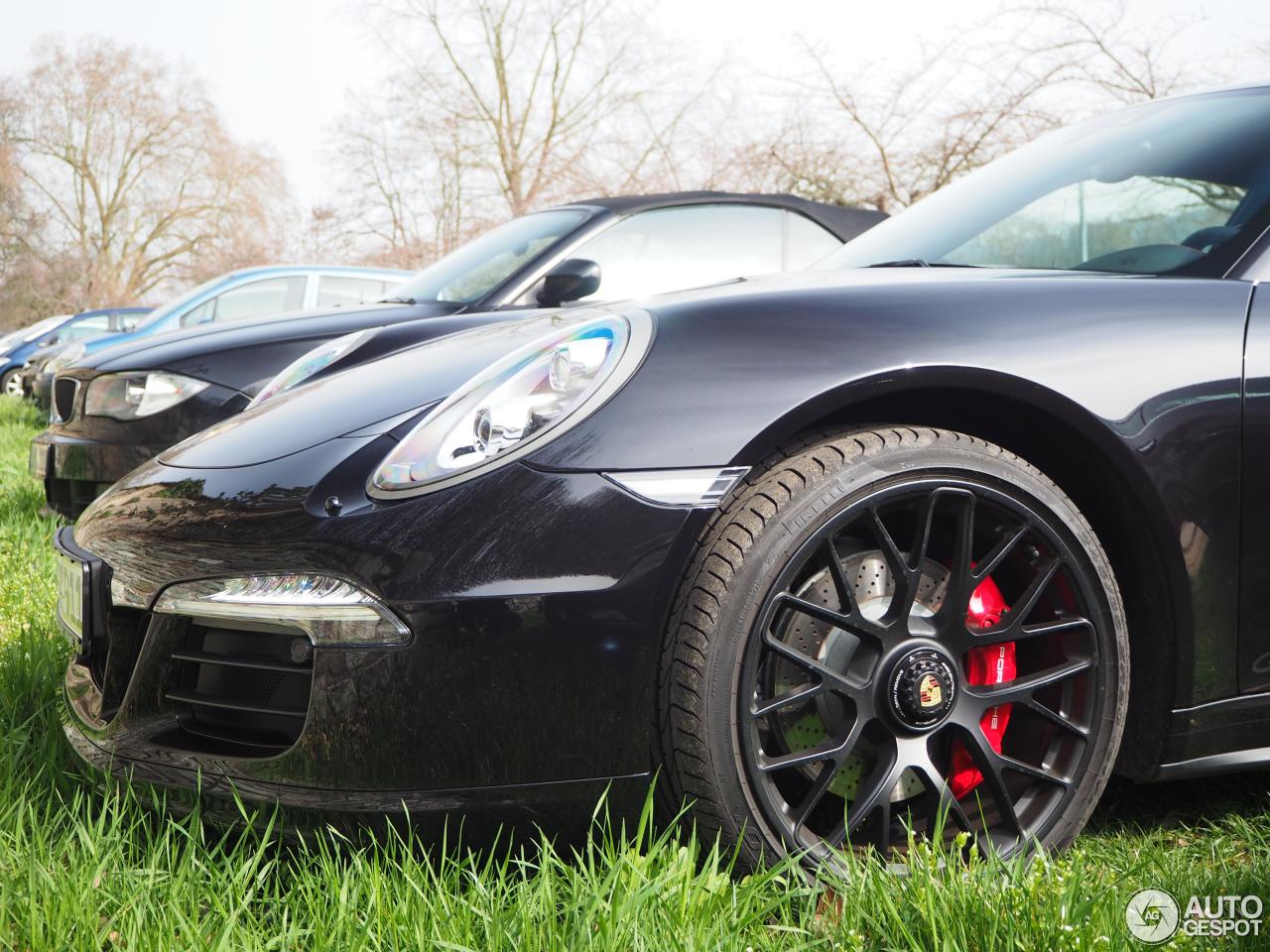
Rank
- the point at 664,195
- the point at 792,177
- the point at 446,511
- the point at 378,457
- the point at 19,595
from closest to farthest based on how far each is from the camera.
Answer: the point at 446,511
the point at 378,457
the point at 19,595
the point at 664,195
the point at 792,177

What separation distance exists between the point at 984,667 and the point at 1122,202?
1138 mm

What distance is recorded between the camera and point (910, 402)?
1837mm

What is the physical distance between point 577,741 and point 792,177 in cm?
1270

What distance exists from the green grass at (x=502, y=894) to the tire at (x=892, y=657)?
0.11 meters

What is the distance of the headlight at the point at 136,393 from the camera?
4273 millimetres

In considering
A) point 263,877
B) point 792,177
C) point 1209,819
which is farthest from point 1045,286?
point 792,177

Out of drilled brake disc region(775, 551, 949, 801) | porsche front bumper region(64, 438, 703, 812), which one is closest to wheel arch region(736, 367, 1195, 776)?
drilled brake disc region(775, 551, 949, 801)

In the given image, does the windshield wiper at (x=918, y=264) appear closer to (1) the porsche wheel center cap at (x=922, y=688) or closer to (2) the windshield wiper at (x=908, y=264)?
(2) the windshield wiper at (x=908, y=264)

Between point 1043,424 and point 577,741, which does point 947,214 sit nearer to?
point 1043,424

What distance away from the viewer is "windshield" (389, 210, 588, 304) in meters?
4.59

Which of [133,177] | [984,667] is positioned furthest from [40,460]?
[133,177]

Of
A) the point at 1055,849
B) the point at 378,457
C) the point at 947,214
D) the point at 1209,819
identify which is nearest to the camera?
the point at 378,457

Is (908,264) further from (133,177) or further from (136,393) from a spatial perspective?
(133,177)

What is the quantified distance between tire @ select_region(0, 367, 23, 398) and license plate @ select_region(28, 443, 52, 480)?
630 inches
